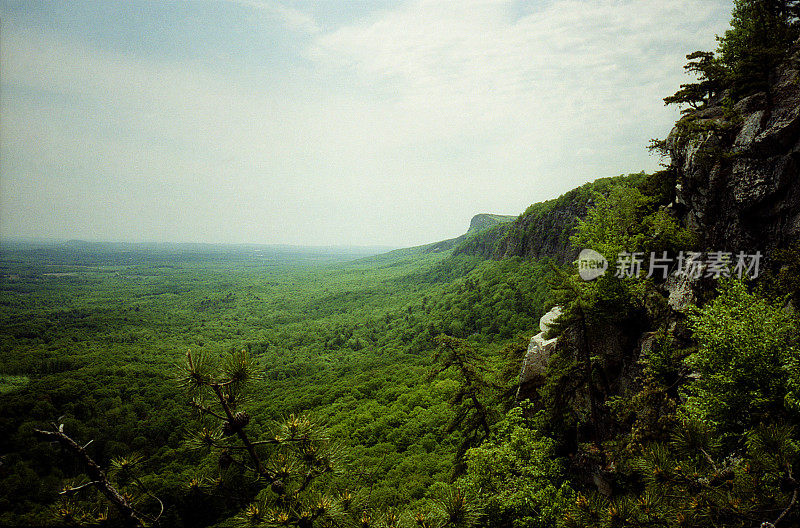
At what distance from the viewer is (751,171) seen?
13.4m

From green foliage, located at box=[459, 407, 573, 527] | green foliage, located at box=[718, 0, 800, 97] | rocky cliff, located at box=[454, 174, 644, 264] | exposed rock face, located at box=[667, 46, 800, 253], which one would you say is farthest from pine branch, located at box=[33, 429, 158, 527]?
rocky cliff, located at box=[454, 174, 644, 264]

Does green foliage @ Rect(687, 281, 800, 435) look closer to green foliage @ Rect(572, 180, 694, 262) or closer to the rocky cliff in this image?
green foliage @ Rect(572, 180, 694, 262)

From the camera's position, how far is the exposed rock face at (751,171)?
12508 mm

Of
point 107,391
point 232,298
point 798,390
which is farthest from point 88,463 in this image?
point 232,298

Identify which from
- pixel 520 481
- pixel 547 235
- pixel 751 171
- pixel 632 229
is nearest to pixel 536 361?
pixel 520 481

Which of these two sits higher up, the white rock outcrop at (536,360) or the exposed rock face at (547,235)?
the exposed rock face at (547,235)

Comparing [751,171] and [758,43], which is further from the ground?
[758,43]

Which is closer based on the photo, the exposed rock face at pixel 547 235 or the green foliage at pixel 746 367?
the green foliage at pixel 746 367

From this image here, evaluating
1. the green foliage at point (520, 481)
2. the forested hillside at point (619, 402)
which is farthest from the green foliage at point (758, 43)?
the green foliage at point (520, 481)

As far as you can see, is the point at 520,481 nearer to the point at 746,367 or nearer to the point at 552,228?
the point at 746,367

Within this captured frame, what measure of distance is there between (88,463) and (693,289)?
18600mm

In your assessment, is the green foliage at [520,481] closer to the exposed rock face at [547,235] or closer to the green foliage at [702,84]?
the green foliage at [702,84]

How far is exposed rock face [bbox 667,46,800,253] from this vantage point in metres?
12.5

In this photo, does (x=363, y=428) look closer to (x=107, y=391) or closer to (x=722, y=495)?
(x=722, y=495)
